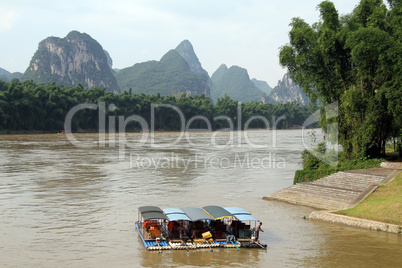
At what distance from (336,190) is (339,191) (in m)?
0.21

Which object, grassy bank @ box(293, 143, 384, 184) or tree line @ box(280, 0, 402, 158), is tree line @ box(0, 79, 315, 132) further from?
grassy bank @ box(293, 143, 384, 184)

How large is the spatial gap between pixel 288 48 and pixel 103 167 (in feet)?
69.6

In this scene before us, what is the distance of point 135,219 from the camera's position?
2061 cm

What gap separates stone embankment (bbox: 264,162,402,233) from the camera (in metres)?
20.7

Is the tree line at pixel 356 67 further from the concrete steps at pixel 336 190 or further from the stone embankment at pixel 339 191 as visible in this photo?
the concrete steps at pixel 336 190

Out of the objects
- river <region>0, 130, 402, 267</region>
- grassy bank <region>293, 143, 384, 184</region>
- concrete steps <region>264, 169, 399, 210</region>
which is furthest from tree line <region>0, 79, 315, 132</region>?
river <region>0, 130, 402, 267</region>

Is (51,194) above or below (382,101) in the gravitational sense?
below

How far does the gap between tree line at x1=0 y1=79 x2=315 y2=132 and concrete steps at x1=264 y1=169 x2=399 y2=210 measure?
8.65 meters

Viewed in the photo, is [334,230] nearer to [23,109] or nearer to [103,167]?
[103,167]

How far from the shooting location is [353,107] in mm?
27344

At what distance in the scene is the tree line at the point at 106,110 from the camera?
9200 cm

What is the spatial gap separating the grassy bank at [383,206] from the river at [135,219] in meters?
1.06

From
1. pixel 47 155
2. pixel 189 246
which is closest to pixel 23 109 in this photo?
pixel 47 155

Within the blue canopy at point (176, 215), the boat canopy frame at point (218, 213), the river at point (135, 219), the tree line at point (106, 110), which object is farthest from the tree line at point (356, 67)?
the blue canopy at point (176, 215)
